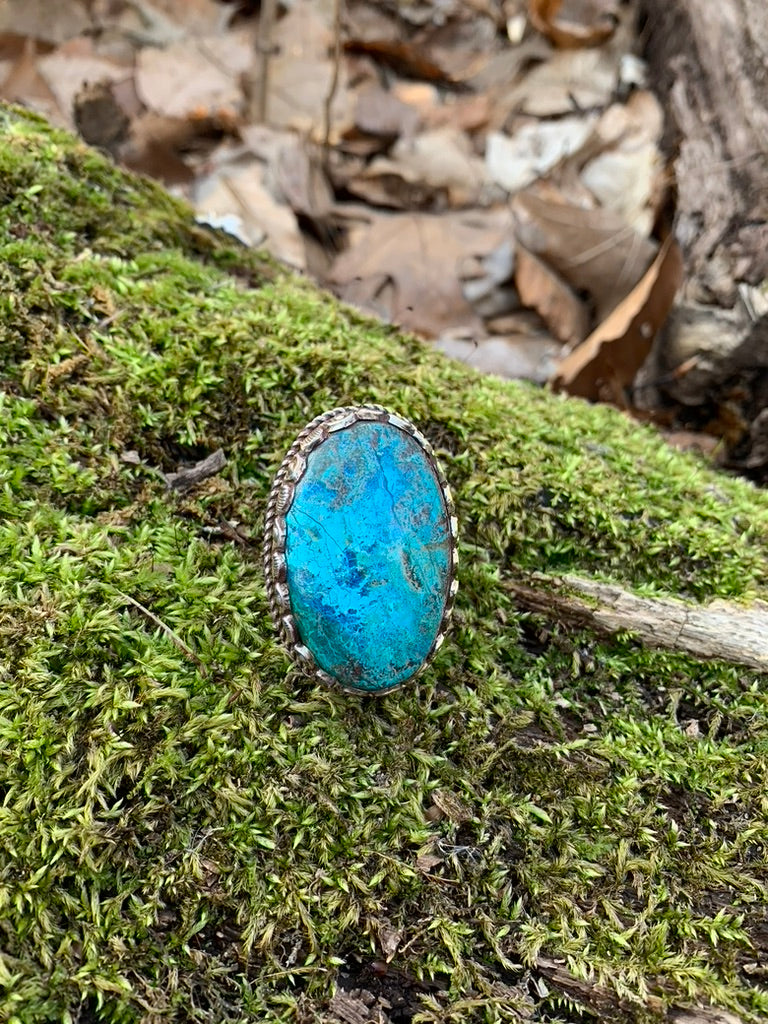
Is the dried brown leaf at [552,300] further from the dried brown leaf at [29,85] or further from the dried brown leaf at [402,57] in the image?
the dried brown leaf at [29,85]

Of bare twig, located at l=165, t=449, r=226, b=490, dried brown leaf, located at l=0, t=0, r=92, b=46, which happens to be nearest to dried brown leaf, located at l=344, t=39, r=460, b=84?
dried brown leaf, located at l=0, t=0, r=92, b=46

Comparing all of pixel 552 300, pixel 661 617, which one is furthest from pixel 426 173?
pixel 661 617

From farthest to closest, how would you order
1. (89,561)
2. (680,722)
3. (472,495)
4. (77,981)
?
(472,495) < (680,722) < (89,561) < (77,981)

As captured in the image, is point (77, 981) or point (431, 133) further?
point (431, 133)

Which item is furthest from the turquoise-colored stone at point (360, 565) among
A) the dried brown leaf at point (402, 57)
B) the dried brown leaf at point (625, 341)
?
the dried brown leaf at point (402, 57)

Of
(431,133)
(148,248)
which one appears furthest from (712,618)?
(431,133)

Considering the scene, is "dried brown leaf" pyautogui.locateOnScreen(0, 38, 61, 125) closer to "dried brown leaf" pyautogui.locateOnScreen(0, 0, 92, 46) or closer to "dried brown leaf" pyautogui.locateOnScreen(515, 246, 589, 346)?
"dried brown leaf" pyautogui.locateOnScreen(0, 0, 92, 46)

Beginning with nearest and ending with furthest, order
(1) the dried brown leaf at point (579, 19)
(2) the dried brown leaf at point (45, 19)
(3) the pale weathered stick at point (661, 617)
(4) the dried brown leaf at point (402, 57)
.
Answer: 1. (3) the pale weathered stick at point (661, 617)
2. (2) the dried brown leaf at point (45, 19)
3. (1) the dried brown leaf at point (579, 19)
4. (4) the dried brown leaf at point (402, 57)

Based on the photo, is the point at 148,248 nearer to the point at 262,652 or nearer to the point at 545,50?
the point at 262,652
